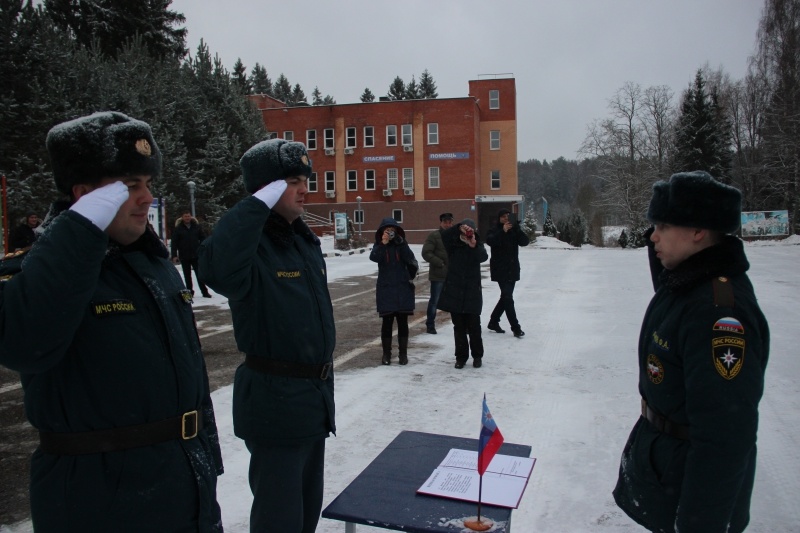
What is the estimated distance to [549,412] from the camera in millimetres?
5789

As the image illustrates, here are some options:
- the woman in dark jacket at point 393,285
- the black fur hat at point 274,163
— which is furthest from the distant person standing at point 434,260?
the black fur hat at point 274,163

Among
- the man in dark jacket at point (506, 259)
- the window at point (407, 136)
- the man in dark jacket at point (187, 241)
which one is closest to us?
the man in dark jacket at point (506, 259)

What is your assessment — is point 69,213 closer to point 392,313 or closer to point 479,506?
point 479,506

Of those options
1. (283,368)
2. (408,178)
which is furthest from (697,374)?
(408,178)

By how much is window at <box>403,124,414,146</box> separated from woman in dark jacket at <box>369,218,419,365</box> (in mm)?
44383

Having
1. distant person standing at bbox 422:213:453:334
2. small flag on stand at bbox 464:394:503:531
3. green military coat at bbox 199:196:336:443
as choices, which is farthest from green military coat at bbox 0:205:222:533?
distant person standing at bbox 422:213:453:334

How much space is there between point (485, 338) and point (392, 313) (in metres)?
2.21

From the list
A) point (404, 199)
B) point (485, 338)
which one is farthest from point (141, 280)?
point (404, 199)

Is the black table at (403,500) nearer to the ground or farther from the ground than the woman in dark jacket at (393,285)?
nearer to the ground

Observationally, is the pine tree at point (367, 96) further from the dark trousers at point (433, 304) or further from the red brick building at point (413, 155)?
the dark trousers at point (433, 304)

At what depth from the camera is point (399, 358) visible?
26.2 feet

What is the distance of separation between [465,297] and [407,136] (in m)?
45.5

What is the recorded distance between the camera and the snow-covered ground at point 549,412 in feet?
12.6

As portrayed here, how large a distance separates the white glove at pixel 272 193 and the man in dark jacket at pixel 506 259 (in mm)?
7209
